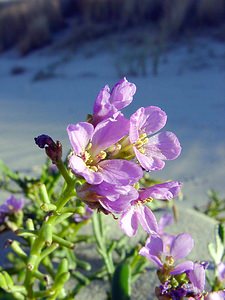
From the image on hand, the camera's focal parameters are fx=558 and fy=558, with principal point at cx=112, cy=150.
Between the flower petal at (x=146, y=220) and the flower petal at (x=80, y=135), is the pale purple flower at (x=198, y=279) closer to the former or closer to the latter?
the flower petal at (x=146, y=220)

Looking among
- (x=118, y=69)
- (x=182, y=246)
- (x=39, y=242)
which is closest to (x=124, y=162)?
(x=39, y=242)

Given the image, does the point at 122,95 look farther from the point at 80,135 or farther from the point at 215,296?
the point at 215,296

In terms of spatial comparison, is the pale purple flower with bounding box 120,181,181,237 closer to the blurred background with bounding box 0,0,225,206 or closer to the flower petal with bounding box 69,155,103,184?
the flower petal with bounding box 69,155,103,184

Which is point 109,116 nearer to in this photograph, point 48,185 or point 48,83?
point 48,185

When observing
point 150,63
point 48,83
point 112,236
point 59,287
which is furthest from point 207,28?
point 59,287

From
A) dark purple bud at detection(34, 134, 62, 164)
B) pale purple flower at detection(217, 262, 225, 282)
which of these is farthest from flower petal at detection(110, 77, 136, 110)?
pale purple flower at detection(217, 262, 225, 282)

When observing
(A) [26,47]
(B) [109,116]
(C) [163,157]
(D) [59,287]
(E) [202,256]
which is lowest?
(A) [26,47]
